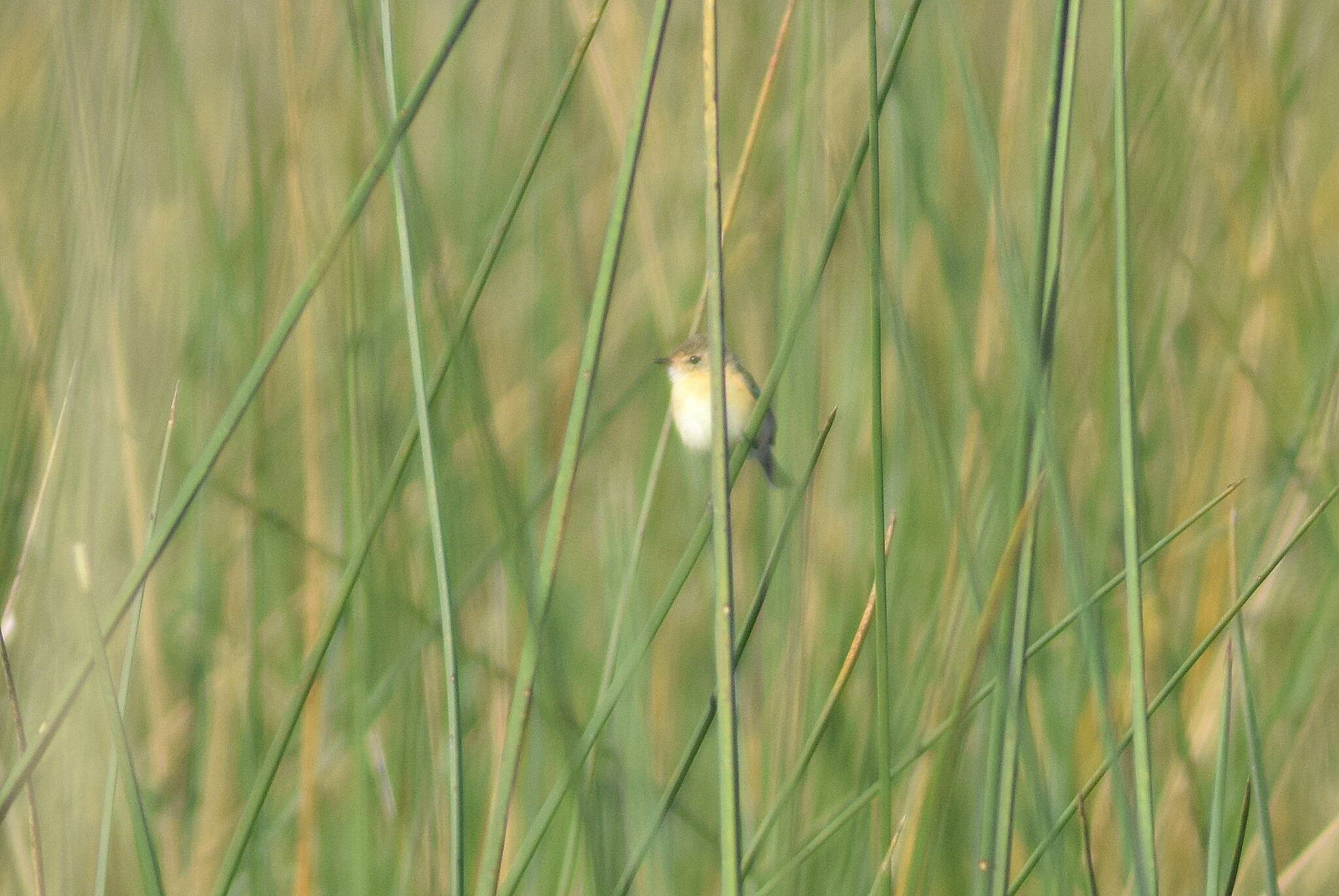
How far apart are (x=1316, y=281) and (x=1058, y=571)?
1.64 ft

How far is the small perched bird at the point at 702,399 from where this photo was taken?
76.7 inches

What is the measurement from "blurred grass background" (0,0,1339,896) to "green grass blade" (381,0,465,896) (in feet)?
0.12

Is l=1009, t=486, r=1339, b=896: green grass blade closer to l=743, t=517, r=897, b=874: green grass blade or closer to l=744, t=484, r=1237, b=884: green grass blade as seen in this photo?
l=744, t=484, r=1237, b=884: green grass blade

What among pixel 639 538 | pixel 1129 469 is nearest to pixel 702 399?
pixel 639 538

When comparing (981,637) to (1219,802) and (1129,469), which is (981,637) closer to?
(1129,469)

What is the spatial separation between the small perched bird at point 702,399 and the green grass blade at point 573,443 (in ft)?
3.00

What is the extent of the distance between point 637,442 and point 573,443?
1283 mm

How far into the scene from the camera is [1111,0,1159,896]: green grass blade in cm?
77

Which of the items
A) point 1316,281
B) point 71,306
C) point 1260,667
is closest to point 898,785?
point 1260,667

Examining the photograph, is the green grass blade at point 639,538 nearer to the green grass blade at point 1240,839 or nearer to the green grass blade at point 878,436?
the green grass blade at point 878,436

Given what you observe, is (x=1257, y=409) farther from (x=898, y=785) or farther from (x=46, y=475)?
(x=46, y=475)

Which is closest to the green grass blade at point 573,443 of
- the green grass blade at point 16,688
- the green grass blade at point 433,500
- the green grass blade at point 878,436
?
the green grass blade at point 433,500

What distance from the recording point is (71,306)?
47.7 inches

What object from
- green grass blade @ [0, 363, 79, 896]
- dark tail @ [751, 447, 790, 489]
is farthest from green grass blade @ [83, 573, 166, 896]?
dark tail @ [751, 447, 790, 489]
